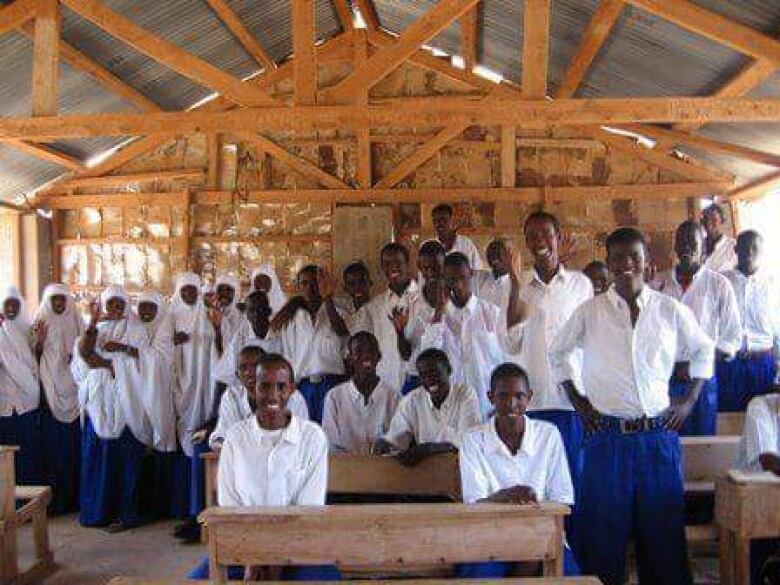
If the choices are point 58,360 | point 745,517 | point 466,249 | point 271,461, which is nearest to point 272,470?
point 271,461

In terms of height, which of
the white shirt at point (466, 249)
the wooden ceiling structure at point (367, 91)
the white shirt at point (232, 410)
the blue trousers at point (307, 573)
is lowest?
the blue trousers at point (307, 573)

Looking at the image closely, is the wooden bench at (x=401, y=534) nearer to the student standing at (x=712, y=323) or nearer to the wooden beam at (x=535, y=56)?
the student standing at (x=712, y=323)

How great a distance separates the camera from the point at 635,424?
3.77m

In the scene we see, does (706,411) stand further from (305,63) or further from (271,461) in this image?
(305,63)

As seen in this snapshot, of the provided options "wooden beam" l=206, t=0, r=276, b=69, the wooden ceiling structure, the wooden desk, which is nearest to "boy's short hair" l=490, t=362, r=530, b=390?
the wooden desk

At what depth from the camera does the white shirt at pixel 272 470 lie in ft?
11.4

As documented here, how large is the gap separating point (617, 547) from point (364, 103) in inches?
138

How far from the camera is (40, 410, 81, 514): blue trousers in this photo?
272 inches

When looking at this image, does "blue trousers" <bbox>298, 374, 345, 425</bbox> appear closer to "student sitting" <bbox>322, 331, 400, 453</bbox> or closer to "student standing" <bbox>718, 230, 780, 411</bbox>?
"student sitting" <bbox>322, 331, 400, 453</bbox>

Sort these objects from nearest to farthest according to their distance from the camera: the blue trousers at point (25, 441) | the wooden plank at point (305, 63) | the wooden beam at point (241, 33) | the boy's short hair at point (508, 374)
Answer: the boy's short hair at point (508, 374)
the wooden plank at point (305, 63)
the blue trousers at point (25, 441)
the wooden beam at point (241, 33)

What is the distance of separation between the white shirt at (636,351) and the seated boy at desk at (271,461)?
4.58ft

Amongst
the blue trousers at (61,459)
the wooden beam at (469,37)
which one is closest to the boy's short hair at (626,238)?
the blue trousers at (61,459)

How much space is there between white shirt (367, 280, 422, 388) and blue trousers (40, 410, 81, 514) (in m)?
2.85

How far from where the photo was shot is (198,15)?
8.57 meters
